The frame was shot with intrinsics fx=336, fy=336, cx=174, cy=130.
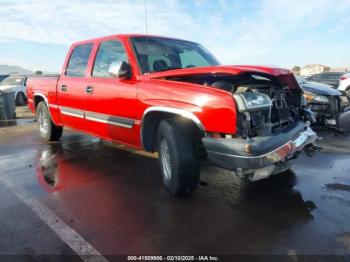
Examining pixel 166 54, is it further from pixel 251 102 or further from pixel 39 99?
pixel 39 99

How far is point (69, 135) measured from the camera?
800 centimetres

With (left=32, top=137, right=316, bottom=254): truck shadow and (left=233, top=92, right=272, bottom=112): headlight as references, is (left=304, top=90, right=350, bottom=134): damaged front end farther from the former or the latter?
(left=233, top=92, right=272, bottom=112): headlight

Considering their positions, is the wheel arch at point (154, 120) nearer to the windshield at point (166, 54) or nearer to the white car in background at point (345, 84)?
the windshield at point (166, 54)

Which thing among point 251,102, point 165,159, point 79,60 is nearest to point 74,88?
point 79,60

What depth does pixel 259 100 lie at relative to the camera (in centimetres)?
346

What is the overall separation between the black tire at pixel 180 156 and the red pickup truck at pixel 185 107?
0.04 ft

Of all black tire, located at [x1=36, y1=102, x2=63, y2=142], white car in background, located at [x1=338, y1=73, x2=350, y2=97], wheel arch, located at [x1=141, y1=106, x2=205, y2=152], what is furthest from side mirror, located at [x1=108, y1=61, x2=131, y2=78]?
white car in background, located at [x1=338, y1=73, x2=350, y2=97]

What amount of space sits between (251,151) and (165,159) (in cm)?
124

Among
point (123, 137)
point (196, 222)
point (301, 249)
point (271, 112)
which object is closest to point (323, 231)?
point (301, 249)

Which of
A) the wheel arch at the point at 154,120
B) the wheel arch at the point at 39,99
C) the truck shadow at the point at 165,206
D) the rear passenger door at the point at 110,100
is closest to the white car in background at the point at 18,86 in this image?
the wheel arch at the point at 39,99

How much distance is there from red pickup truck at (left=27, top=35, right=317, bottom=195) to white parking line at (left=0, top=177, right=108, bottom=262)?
1.22 meters

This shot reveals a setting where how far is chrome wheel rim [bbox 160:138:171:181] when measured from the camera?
3975mm

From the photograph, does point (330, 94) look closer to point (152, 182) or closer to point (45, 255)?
point (152, 182)

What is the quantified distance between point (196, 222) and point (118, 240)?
31.0 inches
